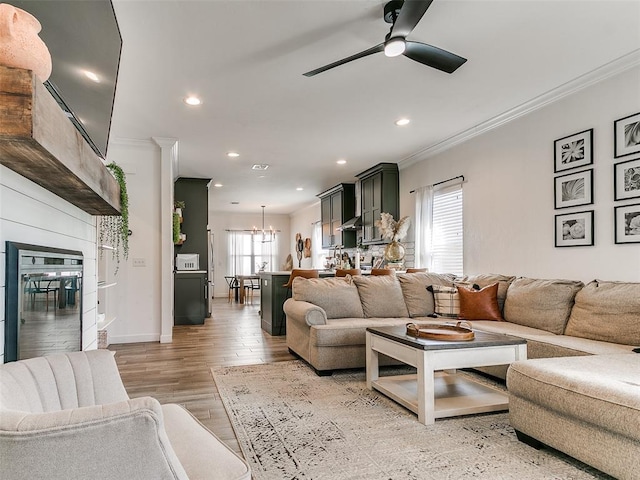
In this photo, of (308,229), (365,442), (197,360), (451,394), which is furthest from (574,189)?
(308,229)

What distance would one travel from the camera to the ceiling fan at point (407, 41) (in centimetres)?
231

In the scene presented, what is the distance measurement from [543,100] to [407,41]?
2112 mm

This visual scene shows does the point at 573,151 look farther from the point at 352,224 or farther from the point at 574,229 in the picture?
the point at 352,224

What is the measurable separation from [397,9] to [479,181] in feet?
9.72

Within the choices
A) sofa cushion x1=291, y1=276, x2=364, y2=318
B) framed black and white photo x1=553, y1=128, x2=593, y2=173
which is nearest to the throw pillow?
sofa cushion x1=291, y1=276, x2=364, y2=318

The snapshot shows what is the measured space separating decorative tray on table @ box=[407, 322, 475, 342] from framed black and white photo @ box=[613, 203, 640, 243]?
147 centimetres

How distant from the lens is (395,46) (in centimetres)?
265

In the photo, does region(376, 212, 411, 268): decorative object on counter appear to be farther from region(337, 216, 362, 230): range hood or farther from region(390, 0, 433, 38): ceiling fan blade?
region(390, 0, 433, 38): ceiling fan blade

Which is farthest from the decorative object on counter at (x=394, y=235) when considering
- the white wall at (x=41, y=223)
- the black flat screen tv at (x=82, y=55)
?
the black flat screen tv at (x=82, y=55)

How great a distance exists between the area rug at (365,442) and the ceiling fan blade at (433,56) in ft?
7.59

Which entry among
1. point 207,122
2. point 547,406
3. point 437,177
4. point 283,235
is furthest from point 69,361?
point 283,235

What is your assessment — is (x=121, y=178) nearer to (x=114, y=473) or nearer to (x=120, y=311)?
(x=120, y=311)

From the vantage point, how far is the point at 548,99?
4090 mm

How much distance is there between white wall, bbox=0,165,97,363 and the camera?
1.51m
